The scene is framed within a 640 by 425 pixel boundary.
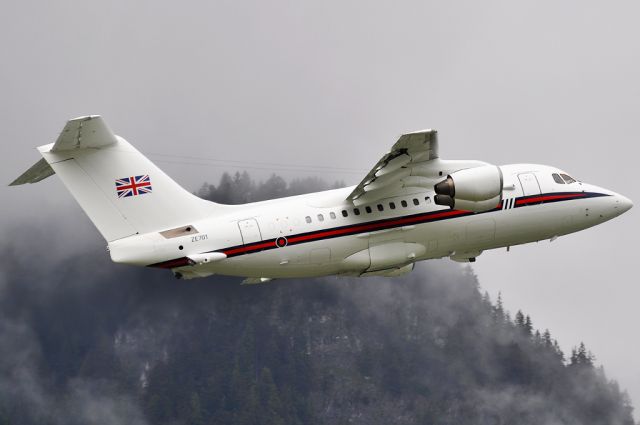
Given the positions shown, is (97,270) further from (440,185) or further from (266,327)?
(440,185)

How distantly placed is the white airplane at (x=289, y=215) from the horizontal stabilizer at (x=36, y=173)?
31mm

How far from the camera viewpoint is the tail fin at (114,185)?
4581 cm

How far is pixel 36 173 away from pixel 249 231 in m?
6.85

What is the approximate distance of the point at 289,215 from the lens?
47.2 m

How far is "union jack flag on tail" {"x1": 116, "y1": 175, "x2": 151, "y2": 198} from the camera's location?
46.5 meters

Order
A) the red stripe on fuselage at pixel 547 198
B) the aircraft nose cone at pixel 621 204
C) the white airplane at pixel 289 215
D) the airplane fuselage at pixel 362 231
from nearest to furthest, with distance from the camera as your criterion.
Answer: the white airplane at pixel 289 215
the airplane fuselage at pixel 362 231
the red stripe on fuselage at pixel 547 198
the aircraft nose cone at pixel 621 204

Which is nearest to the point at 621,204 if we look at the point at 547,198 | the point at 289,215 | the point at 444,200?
the point at 547,198

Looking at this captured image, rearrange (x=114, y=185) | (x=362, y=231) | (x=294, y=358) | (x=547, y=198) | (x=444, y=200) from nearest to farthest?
(x=114, y=185)
(x=444, y=200)
(x=362, y=231)
(x=547, y=198)
(x=294, y=358)

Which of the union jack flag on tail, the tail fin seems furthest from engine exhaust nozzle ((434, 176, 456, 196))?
the union jack flag on tail

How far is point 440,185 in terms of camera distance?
154ft

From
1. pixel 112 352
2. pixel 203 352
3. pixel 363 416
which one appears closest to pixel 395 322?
pixel 363 416

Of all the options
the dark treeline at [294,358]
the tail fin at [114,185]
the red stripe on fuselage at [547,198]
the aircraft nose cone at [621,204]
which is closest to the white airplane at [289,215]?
the tail fin at [114,185]

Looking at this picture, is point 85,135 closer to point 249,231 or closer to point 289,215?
point 249,231

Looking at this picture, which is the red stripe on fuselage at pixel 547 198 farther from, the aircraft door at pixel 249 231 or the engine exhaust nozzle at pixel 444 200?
the aircraft door at pixel 249 231
